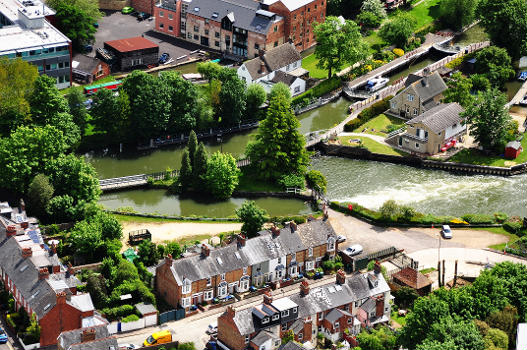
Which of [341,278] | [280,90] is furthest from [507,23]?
[341,278]

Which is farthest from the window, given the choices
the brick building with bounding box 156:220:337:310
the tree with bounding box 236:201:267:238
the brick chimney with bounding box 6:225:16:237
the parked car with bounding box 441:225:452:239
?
the parked car with bounding box 441:225:452:239

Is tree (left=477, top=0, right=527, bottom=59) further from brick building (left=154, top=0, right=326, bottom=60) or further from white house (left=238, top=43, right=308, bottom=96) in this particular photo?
white house (left=238, top=43, right=308, bottom=96)

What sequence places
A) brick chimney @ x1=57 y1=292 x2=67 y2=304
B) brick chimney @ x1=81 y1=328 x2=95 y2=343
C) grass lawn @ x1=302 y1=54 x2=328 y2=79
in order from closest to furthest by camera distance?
brick chimney @ x1=81 y1=328 x2=95 y2=343
brick chimney @ x1=57 y1=292 x2=67 y2=304
grass lawn @ x1=302 y1=54 x2=328 y2=79

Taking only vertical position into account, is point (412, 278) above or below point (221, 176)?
below

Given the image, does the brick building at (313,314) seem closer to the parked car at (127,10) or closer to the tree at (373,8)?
the tree at (373,8)

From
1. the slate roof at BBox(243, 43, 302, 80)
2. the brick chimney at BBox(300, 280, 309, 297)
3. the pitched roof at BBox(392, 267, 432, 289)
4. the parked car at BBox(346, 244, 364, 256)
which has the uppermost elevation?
the slate roof at BBox(243, 43, 302, 80)

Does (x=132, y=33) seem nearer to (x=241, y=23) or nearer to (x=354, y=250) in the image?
(x=241, y=23)

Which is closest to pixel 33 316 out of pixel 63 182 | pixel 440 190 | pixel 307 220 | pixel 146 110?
pixel 63 182

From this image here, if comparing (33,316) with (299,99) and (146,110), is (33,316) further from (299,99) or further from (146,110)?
(299,99)
